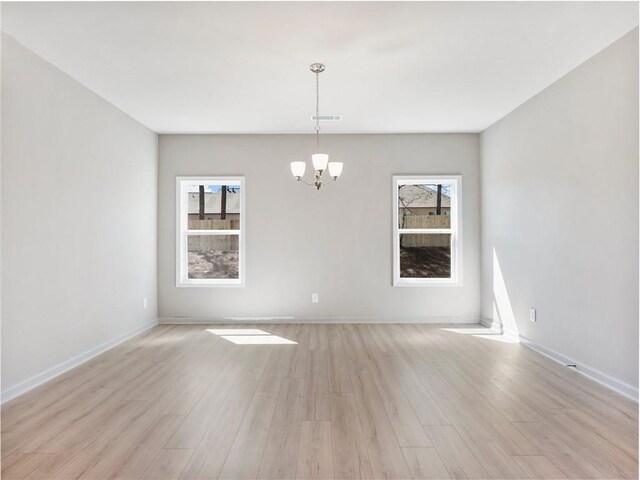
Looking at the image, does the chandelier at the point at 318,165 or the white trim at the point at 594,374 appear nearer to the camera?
the white trim at the point at 594,374

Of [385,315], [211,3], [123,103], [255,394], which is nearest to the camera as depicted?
[211,3]

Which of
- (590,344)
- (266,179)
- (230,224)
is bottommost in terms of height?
(590,344)

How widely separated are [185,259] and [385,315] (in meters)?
3.06

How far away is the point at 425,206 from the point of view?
564 cm

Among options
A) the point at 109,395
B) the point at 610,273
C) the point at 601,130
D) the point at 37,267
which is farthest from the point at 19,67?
the point at 610,273

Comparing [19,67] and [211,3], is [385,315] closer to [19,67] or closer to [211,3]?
[211,3]

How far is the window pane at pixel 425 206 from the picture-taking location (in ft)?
18.5

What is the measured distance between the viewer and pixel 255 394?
2854 mm

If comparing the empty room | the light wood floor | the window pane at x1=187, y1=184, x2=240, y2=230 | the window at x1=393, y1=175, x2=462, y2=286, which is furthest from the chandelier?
the window at x1=393, y1=175, x2=462, y2=286

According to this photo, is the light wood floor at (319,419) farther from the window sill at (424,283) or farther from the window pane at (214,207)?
the window pane at (214,207)

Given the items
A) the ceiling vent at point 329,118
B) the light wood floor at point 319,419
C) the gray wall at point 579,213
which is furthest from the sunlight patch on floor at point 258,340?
the gray wall at point 579,213

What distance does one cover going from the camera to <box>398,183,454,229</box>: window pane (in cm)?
562

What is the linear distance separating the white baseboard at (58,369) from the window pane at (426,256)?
3830 millimetres

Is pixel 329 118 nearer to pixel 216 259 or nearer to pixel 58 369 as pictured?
pixel 216 259
